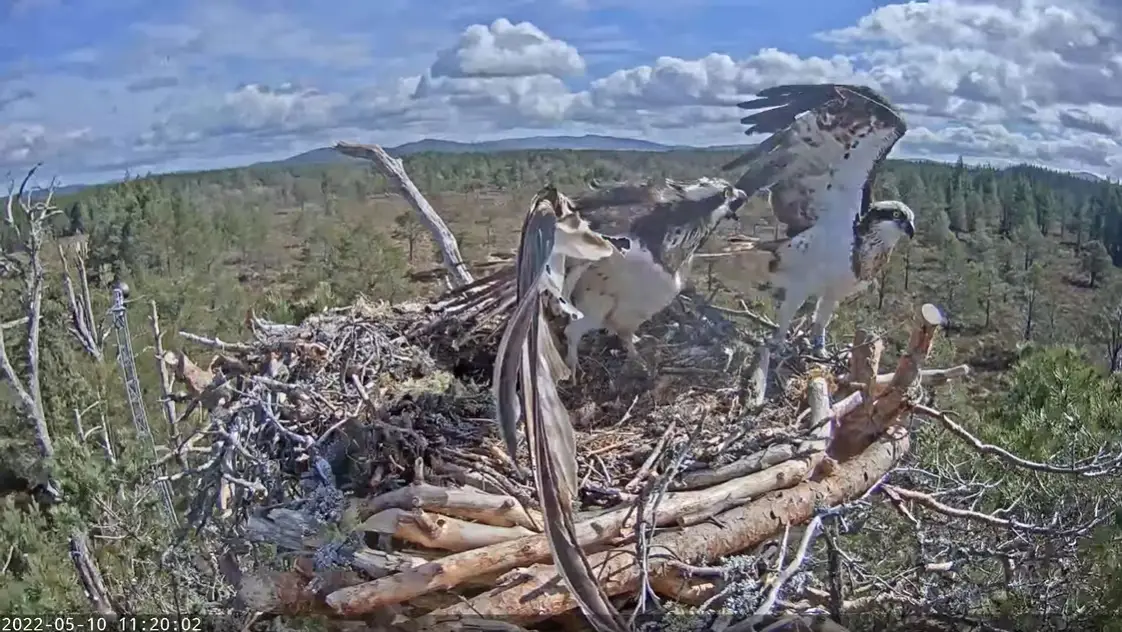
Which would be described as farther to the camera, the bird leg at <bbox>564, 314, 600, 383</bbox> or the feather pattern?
the bird leg at <bbox>564, 314, 600, 383</bbox>

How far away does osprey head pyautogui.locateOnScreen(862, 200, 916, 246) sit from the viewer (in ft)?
14.4

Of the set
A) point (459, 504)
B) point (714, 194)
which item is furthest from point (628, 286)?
point (459, 504)

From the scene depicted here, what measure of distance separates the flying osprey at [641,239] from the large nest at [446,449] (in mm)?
491

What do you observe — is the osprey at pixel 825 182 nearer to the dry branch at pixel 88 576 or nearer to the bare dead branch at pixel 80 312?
the dry branch at pixel 88 576

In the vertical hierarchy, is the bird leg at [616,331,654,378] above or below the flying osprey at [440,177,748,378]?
below

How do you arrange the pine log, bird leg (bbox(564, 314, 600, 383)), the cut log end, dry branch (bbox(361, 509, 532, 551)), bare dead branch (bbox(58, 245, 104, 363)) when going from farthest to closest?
bare dead branch (bbox(58, 245, 104, 363)) → bird leg (bbox(564, 314, 600, 383)) → the cut log end → dry branch (bbox(361, 509, 532, 551)) → the pine log

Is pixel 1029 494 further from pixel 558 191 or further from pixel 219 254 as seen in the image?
pixel 219 254

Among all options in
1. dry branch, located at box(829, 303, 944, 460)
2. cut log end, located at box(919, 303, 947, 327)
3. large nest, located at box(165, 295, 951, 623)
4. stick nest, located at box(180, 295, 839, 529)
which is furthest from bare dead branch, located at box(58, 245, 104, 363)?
cut log end, located at box(919, 303, 947, 327)

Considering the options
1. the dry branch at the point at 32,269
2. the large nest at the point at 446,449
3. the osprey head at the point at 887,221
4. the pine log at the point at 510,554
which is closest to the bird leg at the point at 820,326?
the large nest at the point at 446,449

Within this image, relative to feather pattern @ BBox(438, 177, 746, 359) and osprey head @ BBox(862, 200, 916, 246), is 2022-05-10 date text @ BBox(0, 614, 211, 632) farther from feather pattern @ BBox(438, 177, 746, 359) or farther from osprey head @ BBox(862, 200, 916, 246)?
osprey head @ BBox(862, 200, 916, 246)

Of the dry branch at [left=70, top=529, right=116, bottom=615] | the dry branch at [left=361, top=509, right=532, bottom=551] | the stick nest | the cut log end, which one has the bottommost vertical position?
the dry branch at [left=70, top=529, right=116, bottom=615]

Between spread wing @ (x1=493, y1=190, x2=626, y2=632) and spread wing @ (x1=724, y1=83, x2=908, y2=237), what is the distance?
5.06 feet

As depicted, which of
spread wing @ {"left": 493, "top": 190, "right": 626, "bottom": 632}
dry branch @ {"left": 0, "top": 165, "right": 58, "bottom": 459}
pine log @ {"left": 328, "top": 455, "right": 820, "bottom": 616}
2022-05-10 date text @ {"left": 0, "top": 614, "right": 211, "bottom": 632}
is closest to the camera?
spread wing @ {"left": 493, "top": 190, "right": 626, "bottom": 632}

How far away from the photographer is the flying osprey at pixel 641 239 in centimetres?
403
